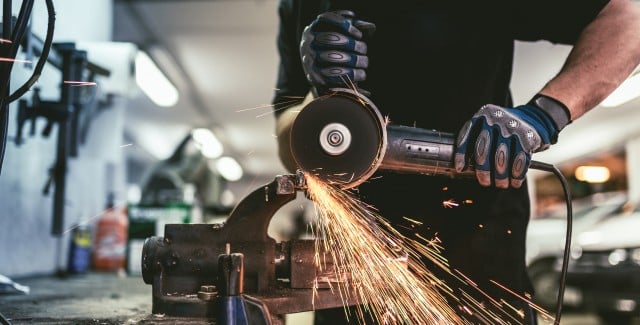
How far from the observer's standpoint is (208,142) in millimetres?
10883

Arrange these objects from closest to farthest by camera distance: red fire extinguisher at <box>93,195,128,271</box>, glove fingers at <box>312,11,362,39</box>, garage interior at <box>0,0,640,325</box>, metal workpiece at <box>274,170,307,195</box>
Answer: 1. metal workpiece at <box>274,170,307,195</box>
2. glove fingers at <box>312,11,362,39</box>
3. garage interior at <box>0,0,640,325</box>
4. red fire extinguisher at <box>93,195,128,271</box>

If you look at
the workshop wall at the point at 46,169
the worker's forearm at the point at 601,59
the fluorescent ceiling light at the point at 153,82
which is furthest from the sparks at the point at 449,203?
the fluorescent ceiling light at the point at 153,82

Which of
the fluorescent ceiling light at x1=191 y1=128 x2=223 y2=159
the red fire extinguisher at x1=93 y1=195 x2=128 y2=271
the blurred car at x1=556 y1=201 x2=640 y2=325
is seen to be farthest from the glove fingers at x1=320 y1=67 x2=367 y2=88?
the fluorescent ceiling light at x1=191 y1=128 x2=223 y2=159

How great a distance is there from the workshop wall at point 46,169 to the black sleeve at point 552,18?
138cm

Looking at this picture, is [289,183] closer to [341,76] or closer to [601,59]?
[341,76]

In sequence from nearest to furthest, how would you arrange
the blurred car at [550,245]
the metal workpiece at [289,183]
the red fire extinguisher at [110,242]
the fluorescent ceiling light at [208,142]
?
the metal workpiece at [289,183], the red fire extinguisher at [110,242], the blurred car at [550,245], the fluorescent ceiling light at [208,142]

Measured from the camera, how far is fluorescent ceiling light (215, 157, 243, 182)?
46.5 ft

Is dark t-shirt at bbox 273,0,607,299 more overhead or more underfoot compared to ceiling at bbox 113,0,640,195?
more underfoot

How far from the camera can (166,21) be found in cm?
560

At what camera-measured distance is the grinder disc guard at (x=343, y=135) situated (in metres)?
1.09

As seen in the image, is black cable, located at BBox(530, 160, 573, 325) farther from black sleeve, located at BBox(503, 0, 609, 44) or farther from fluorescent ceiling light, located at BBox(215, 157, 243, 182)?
fluorescent ceiling light, located at BBox(215, 157, 243, 182)

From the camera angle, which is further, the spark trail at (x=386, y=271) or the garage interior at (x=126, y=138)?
the garage interior at (x=126, y=138)

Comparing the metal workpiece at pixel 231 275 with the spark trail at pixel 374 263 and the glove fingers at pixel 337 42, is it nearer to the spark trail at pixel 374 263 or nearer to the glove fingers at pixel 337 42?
the spark trail at pixel 374 263

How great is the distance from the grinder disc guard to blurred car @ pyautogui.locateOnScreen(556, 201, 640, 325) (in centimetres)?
468
